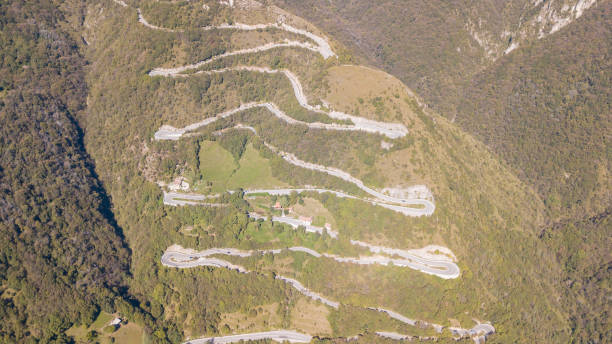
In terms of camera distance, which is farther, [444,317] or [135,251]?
[135,251]

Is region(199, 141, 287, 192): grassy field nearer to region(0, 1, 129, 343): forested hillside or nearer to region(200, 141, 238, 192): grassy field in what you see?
region(200, 141, 238, 192): grassy field

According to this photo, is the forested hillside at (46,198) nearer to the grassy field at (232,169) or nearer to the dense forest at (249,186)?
the dense forest at (249,186)

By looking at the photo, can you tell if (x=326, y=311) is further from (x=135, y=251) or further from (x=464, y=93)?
(x=464, y=93)

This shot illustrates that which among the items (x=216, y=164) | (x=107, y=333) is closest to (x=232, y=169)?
(x=216, y=164)

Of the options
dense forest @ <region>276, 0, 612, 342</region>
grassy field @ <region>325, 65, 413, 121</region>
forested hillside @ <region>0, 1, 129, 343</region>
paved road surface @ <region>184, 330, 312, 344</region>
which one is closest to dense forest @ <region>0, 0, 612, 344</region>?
forested hillside @ <region>0, 1, 129, 343</region>

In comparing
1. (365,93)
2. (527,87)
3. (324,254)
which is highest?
(527,87)

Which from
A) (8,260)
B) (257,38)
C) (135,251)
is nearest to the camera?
(8,260)

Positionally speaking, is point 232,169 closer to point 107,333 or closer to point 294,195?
point 294,195

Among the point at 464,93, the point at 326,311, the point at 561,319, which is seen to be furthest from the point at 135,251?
the point at 464,93
